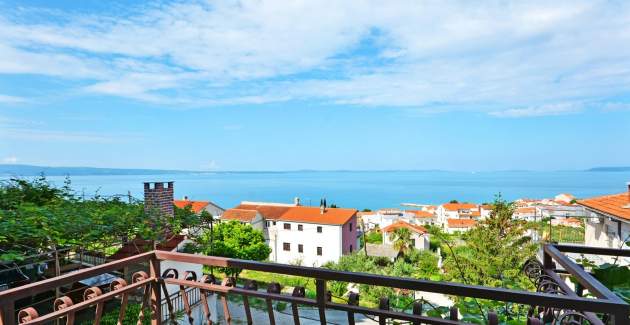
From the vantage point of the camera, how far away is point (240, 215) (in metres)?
30.3

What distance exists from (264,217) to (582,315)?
32040mm

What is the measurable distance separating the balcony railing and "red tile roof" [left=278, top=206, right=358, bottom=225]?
27824 millimetres

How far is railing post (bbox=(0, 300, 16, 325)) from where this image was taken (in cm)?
115

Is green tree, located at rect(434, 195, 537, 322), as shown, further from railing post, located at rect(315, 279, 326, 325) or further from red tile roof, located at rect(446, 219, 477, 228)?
red tile roof, located at rect(446, 219, 477, 228)

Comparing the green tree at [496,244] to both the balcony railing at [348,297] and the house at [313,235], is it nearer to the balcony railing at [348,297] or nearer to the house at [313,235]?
the house at [313,235]

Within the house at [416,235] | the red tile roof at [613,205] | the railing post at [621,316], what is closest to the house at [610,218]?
the red tile roof at [613,205]

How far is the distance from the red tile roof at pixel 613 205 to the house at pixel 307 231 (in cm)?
2059

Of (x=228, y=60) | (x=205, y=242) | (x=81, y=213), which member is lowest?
(x=205, y=242)

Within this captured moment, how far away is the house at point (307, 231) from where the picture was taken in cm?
2930

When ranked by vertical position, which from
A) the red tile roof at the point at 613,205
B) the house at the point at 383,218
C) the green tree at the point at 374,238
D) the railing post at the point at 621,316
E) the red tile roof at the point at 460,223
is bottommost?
the green tree at the point at 374,238

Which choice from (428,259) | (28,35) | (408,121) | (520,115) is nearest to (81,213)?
(28,35)

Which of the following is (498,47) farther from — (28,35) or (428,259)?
(428,259)

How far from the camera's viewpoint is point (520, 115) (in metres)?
62.5

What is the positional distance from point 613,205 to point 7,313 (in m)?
11.2
